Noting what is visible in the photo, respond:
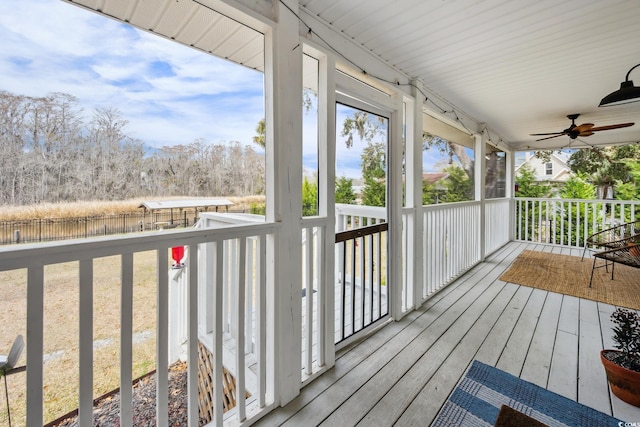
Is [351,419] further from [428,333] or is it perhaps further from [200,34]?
[200,34]

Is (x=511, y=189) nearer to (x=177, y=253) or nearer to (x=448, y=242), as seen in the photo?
(x=448, y=242)

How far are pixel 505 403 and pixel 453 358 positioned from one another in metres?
0.47

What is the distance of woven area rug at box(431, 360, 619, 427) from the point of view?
1508 millimetres

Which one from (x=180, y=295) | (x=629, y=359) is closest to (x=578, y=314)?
(x=629, y=359)

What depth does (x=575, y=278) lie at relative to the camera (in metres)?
3.81

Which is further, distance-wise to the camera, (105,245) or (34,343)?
(105,245)

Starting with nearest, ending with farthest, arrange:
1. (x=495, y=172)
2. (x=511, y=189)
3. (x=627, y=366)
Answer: (x=627, y=366)
(x=495, y=172)
(x=511, y=189)

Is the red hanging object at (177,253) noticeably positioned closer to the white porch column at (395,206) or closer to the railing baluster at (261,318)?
the railing baluster at (261,318)

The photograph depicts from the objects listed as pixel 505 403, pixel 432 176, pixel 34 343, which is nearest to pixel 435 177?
pixel 432 176

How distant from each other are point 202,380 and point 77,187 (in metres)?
1.64

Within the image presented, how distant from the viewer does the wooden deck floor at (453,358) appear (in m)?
1.61

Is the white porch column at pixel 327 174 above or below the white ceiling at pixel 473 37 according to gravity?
below

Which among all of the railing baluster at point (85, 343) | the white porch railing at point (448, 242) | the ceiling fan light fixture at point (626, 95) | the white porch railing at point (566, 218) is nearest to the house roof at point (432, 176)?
the white porch railing at point (448, 242)

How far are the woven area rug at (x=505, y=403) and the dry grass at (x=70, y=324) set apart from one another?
5.15 feet
